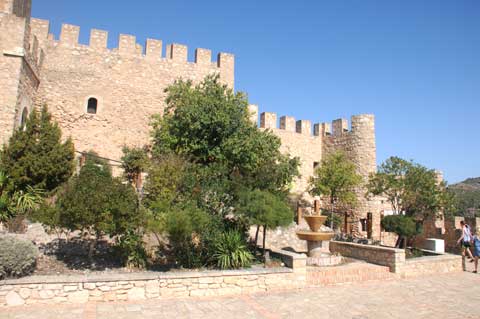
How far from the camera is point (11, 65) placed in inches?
530

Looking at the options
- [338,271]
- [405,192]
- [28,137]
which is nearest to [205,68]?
[28,137]

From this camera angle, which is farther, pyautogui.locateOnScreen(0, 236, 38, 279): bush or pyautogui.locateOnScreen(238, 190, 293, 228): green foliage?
pyautogui.locateOnScreen(238, 190, 293, 228): green foliage

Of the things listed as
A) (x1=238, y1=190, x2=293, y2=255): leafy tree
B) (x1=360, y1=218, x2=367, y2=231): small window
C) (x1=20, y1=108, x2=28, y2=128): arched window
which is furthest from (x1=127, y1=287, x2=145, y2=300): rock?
(x1=360, y1=218, x2=367, y2=231): small window

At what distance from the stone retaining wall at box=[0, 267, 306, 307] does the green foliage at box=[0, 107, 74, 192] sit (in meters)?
5.71

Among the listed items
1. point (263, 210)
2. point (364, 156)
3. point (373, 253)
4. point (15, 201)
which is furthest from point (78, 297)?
point (364, 156)

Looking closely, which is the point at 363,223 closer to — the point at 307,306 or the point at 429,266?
the point at 429,266

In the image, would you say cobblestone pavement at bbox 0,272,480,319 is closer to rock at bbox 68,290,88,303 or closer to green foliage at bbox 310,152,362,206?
rock at bbox 68,290,88,303

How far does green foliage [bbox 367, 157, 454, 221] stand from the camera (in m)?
15.7

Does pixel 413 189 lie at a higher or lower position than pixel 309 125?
lower

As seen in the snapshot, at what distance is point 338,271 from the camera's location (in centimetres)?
960

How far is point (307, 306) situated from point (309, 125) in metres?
19.8

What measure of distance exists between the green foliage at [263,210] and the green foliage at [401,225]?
737 cm

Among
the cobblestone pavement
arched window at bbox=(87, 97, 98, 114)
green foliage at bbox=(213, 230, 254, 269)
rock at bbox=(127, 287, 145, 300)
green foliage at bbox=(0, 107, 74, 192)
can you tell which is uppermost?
arched window at bbox=(87, 97, 98, 114)

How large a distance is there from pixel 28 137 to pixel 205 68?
11.6m
